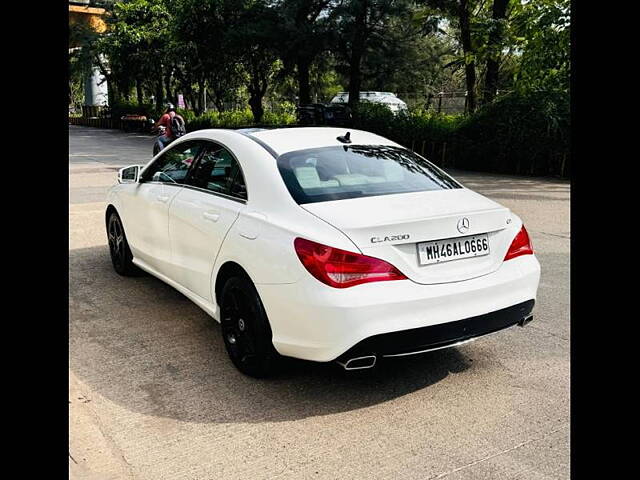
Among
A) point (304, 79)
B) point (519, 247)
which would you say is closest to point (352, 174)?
point (519, 247)

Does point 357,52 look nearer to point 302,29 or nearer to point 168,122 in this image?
point 302,29

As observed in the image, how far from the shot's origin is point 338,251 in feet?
11.8

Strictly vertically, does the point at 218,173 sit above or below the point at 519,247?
above

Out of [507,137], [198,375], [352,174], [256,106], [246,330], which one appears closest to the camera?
[246,330]

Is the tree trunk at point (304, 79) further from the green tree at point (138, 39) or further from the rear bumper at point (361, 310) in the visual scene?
the rear bumper at point (361, 310)

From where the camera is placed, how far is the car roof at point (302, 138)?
4.63 m

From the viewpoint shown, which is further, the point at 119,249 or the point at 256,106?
the point at 256,106

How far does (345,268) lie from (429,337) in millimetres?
606

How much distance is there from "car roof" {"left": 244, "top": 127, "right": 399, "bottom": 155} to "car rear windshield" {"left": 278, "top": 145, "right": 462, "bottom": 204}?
0.08 m

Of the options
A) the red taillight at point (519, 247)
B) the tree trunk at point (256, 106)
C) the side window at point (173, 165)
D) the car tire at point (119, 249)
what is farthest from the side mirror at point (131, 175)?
the tree trunk at point (256, 106)

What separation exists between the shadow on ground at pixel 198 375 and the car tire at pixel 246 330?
4.3 inches
